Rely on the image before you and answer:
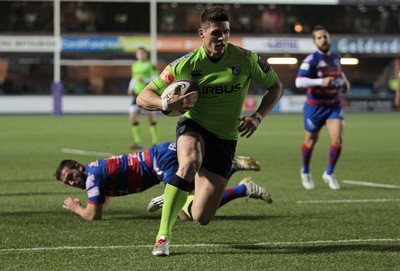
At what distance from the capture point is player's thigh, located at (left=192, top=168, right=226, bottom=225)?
7625mm

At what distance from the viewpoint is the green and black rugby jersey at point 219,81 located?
24.5 ft

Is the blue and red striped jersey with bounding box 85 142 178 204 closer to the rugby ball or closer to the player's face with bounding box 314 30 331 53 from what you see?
the rugby ball

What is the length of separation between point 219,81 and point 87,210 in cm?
245

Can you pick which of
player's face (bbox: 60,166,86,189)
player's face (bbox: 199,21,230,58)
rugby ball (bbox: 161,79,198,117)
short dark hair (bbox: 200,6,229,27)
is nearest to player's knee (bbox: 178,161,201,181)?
rugby ball (bbox: 161,79,198,117)

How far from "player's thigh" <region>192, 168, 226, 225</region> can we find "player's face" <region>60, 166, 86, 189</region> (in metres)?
1.96

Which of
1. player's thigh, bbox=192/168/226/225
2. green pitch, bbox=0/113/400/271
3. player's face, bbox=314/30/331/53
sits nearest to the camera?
green pitch, bbox=0/113/400/271

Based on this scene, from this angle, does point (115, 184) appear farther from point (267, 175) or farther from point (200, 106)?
point (267, 175)

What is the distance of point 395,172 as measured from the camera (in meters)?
15.2

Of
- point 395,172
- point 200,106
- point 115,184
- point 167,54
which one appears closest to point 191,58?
point 200,106

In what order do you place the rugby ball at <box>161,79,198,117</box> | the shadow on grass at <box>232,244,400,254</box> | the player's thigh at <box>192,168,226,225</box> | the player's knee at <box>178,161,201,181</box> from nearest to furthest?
the rugby ball at <box>161,79,198,117</box> → the player's knee at <box>178,161,201,181</box> → the shadow on grass at <box>232,244,400,254</box> → the player's thigh at <box>192,168,226,225</box>

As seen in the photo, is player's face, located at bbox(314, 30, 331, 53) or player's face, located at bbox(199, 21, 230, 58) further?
player's face, located at bbox(314, 30, 331, 53)

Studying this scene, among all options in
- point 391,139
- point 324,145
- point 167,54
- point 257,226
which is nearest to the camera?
point 257,226

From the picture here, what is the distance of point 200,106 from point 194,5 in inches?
1627

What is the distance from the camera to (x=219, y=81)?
7469 millimetres
